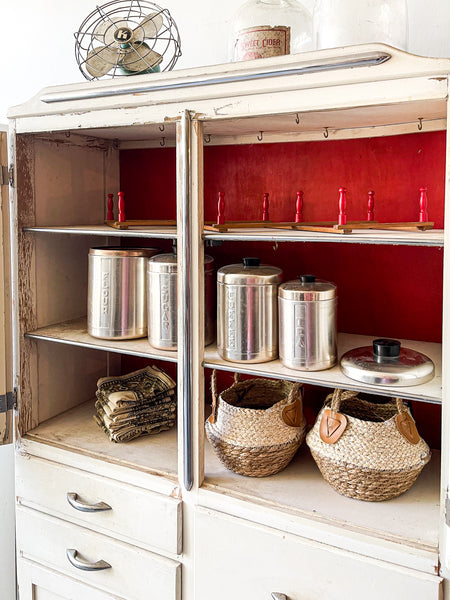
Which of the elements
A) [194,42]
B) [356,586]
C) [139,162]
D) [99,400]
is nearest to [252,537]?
[356,586]

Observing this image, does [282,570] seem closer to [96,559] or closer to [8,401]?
[96,559]

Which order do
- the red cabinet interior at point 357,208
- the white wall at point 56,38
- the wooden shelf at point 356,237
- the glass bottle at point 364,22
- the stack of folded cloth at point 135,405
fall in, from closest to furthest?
the wooden shelf at point 356,237 → the glass bottle at point 364,22 → the red cabinet interior at point 357,208 → the stack of folded cloth at point 135,405 → the white wall at point 56,38

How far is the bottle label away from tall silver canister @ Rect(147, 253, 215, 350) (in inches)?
23.0

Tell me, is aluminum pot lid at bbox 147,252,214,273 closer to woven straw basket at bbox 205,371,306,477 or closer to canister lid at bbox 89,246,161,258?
canister lid at bbox 89,246,161,258

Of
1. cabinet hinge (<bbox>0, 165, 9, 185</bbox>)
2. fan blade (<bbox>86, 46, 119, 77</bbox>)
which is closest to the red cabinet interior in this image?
fan blade (<bbox>86, 46, 119, 77</bbox>)

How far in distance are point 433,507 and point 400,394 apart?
38cm

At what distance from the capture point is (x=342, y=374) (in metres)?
1.39

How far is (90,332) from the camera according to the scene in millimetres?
1759

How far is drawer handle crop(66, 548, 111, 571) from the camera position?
5.47ft

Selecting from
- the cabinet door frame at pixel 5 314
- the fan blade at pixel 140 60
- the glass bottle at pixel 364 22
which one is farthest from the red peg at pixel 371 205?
the cabinet door frame at pixel 5 314

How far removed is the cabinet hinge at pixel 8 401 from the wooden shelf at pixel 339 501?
69 cm

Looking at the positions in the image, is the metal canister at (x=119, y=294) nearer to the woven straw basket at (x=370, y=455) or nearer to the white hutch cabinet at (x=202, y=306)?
the white hutch cabinet at (x=202, y=306)

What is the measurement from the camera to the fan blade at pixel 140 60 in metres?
1.65

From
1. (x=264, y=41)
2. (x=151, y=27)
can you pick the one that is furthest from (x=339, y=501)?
(x=151, y=27)
